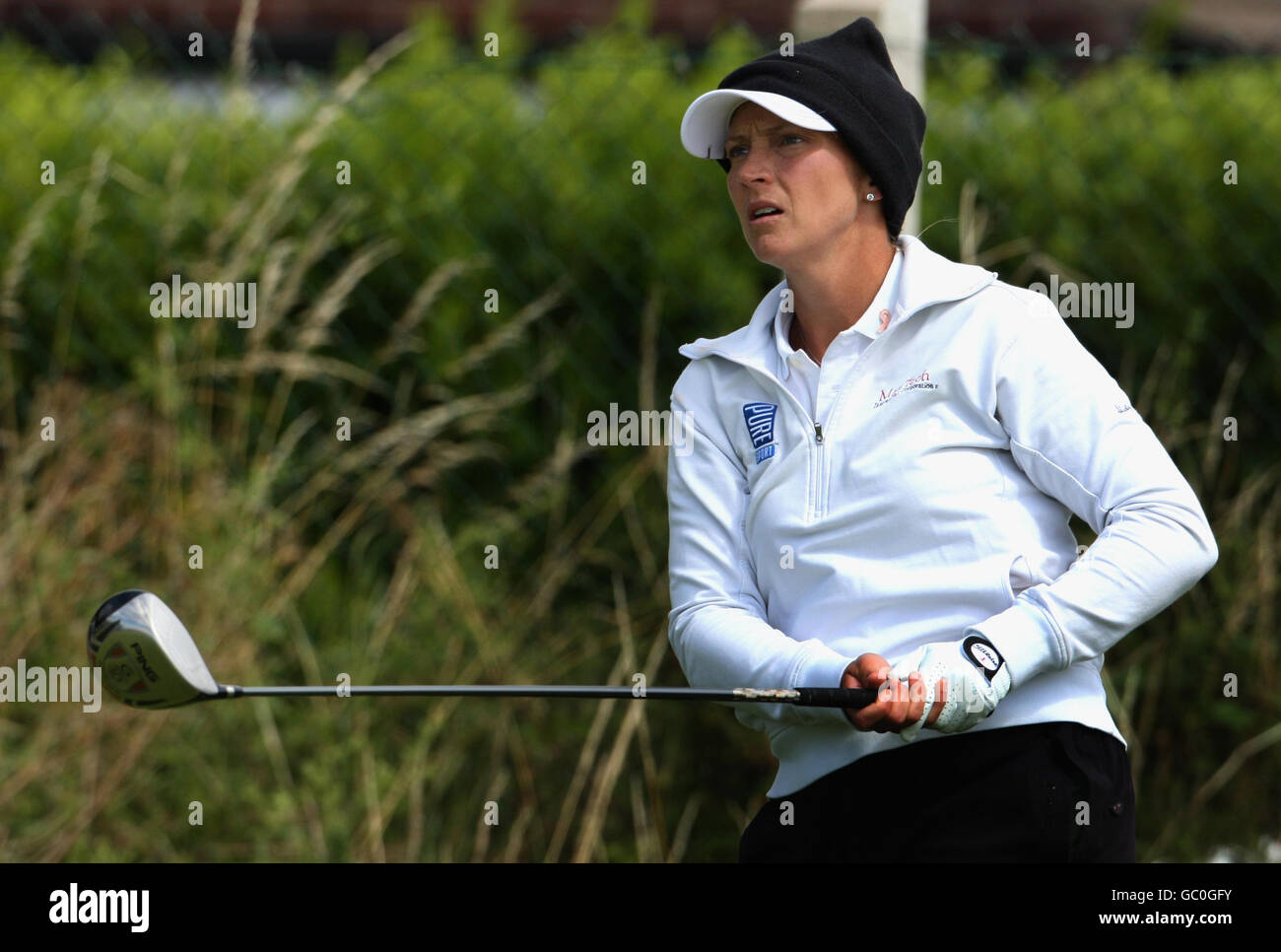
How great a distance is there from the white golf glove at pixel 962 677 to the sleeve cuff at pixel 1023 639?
0.01m

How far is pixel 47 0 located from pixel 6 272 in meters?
9.06

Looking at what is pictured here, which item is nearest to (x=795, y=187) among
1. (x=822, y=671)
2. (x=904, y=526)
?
(x=904, y=526)

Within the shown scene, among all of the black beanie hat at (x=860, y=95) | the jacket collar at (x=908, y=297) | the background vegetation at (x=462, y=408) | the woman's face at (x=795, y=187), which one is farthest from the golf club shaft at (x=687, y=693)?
the background vegetation at (x=462, y=408)

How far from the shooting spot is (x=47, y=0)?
12250 mm

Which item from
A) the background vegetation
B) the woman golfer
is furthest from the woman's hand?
the background vegetation

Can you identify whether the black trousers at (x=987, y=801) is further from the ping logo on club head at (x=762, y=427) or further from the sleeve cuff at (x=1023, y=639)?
the ping logo on club head at (x=762, y=427)

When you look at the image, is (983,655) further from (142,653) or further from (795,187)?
(142,653)

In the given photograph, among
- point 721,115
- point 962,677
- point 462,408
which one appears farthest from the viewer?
point 462,408

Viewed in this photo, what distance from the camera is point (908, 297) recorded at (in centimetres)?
230

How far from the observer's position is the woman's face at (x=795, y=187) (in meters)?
2.33

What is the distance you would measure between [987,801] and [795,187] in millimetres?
908
